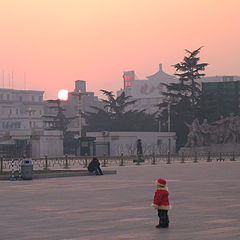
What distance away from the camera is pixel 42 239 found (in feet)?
35.2

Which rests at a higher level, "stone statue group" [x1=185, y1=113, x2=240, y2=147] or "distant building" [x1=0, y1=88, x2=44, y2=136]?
"distant building" [x1=0, y1=88, x2=44, y2=136]

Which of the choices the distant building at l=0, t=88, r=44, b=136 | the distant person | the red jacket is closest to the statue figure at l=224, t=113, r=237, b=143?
the distant person

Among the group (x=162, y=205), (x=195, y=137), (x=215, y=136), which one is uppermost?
(x=215, y=136)

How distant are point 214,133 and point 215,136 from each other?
481 mm

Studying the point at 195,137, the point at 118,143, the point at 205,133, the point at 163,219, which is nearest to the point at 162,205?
the point at 163,219

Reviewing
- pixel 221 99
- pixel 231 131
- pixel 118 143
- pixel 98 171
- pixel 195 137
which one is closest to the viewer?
pixel 98 171

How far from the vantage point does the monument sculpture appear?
89.1 meters

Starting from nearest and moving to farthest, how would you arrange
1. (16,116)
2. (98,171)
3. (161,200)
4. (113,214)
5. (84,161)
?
(161,200) → (113,214) → (98,171) → (84,161) → (16,116)

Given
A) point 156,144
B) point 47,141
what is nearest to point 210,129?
point 156,144

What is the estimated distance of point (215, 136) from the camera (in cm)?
9069

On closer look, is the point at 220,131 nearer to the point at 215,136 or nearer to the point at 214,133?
the point at 214,133

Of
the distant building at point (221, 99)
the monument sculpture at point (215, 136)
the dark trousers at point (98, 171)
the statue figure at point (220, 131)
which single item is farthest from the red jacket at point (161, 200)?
the distant building at point (221, 99)

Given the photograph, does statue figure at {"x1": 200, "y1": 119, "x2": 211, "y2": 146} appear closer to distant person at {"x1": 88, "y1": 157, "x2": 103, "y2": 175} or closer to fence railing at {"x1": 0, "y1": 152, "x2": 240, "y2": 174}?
fence railing at {"x1": 0, "y1": 152, "x2": 240, "y2": 174}

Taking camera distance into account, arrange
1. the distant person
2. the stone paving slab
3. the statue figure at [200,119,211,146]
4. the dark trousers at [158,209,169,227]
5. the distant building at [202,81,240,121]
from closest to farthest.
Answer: the stone paving slab → the dark trousers at [158,209,169,227] → the distant person → the statue figure at [200,119,211,146] → the distant building at [202,81,240,121]
